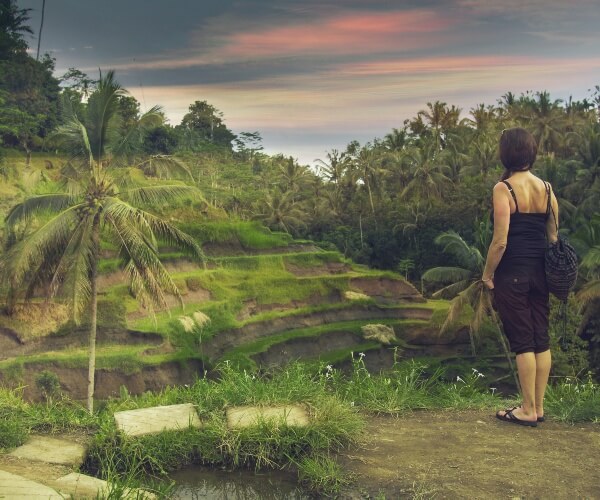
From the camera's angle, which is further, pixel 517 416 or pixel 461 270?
pixel 461 270

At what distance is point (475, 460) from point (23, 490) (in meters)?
2.52

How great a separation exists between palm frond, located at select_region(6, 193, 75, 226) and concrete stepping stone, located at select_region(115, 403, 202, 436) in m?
13.6

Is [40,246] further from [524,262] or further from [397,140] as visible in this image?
[397,140]

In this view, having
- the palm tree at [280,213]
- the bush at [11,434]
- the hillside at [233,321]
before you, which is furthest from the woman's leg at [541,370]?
the palm tree at [280,213]

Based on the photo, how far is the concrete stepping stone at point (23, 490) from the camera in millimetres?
3092

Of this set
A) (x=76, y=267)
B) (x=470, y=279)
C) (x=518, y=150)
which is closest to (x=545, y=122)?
(x=470, y=279)

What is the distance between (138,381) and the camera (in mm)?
27953

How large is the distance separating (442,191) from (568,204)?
49.5 ft

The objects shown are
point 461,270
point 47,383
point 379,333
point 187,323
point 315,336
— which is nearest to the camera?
point 47,383

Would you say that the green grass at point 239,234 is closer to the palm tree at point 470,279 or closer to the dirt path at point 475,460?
the palm tree at point 470,279

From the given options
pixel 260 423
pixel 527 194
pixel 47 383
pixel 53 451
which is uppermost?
pixel 527 194

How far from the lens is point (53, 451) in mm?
4230

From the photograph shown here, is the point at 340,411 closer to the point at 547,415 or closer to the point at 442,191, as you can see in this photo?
the point at 547,415

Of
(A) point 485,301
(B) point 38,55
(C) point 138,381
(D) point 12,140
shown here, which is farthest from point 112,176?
(B) point 38,55
